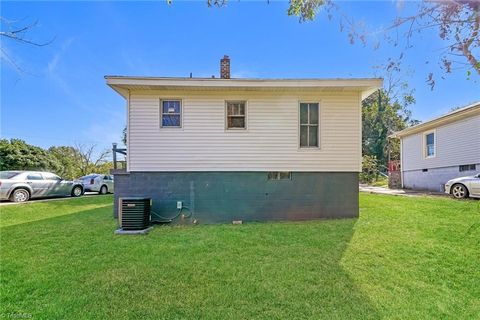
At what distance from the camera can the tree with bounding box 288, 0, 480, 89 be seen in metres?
2.78

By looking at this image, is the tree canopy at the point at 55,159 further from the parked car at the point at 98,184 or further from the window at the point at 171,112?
the window at the point at 171,112

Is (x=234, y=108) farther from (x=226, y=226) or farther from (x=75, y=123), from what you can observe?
(x=75, y=123)

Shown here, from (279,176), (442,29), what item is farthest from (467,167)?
(442,29)

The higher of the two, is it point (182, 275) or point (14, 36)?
point (14, 36)

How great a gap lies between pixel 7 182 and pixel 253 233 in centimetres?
1149

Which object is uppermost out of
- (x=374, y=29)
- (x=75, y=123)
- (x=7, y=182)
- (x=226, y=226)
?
(x=75, y=123)

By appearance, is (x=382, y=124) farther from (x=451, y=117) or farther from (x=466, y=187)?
(x=466, y=187)

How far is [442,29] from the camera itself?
301 cm

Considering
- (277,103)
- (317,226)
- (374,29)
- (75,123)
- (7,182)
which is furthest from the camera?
(75,123)

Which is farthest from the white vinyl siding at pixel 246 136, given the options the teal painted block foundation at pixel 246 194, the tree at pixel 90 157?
the tree at pixel 90 157

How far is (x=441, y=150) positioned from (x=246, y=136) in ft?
38.3

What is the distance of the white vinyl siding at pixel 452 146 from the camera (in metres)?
11.8

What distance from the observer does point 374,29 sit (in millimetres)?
3135

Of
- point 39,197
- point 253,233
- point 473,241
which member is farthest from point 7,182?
point 473,241
